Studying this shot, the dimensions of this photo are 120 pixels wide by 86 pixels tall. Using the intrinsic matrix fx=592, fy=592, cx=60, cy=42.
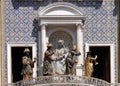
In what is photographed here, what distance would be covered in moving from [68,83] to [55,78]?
586 millimetres

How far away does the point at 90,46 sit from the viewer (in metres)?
26.2

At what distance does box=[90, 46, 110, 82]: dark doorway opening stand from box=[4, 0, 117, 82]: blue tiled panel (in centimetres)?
74

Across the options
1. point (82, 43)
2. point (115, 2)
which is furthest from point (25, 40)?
point (115, 2)

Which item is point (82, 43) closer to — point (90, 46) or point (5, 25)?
point (90, 46)

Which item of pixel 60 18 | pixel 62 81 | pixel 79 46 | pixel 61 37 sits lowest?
pixel 62 81

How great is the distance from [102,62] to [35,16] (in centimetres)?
405

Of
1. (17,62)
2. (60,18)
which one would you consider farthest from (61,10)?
(17,62)

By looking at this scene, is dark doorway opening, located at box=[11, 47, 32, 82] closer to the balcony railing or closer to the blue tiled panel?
the blue tiled panel

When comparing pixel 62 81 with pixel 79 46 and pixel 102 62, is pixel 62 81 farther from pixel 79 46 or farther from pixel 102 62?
pixel 102 62

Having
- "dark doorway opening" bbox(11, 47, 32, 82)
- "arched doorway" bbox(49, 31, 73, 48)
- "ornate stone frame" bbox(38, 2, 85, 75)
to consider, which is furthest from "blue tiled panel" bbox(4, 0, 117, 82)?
"dark doorway opening" bbox(11, 47, 32, 82)

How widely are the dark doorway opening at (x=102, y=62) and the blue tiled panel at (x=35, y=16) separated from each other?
2.44 ft

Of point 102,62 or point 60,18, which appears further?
point 102,62

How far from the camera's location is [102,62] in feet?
91.4

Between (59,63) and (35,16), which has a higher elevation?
(35,16)
